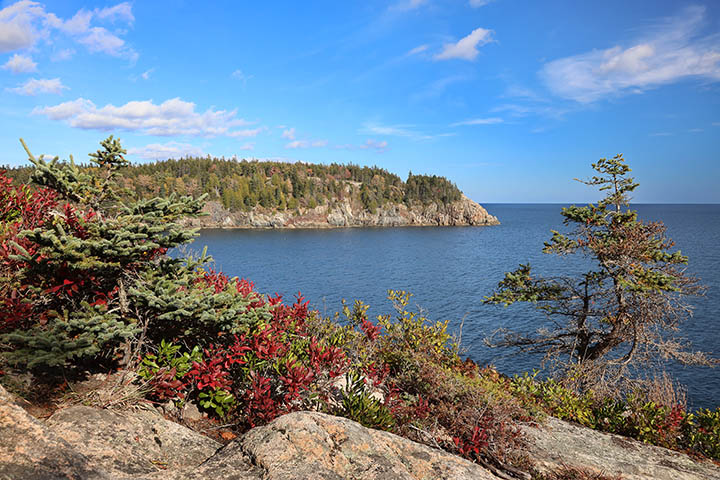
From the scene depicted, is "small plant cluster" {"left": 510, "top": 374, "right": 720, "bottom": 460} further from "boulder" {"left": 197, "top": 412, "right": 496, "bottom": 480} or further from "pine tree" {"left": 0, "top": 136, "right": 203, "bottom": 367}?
"pine tree" {"left": 0, "top": 136, "right": 203, "bottom": 367}

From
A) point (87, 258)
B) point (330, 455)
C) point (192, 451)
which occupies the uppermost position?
point (87, 258)

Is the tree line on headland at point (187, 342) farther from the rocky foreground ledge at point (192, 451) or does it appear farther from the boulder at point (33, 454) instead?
the boulder at point (33, 454)

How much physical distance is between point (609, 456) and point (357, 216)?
149 meters

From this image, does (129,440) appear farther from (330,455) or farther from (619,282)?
(619,282)

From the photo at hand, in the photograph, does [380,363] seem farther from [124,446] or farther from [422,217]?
[422,217]

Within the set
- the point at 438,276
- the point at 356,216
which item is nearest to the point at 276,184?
the point at 356,216

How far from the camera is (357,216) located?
15688 cm

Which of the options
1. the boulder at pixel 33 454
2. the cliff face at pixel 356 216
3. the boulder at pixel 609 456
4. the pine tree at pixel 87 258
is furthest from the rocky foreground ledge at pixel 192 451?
the cliff face at pixel 356 216

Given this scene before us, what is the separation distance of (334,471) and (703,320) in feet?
119

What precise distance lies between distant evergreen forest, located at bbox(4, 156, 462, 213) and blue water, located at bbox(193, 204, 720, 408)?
54.6 m

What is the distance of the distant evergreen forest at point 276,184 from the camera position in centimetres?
14825

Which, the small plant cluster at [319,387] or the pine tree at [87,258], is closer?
the pine tree at [87,258]

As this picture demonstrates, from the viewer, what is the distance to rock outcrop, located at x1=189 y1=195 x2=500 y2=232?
141125mm

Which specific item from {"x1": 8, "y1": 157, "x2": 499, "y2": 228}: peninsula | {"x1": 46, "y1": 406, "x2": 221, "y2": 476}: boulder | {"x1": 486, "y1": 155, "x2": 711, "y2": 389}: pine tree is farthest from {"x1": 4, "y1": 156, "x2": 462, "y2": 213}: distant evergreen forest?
{"x1": 46, "y1": 406, "x2": 221, "y2": 476}: boulder
